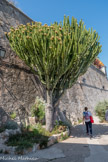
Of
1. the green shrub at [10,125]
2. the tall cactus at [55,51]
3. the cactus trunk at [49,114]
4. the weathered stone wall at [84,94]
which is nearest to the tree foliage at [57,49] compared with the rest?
the tall cactus at [55,51]

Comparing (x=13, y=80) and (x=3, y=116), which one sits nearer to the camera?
(x=3, y=116)

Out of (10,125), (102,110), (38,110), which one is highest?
(38,110)

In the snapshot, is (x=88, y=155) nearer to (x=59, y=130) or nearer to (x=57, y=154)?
(x=57, y=154)

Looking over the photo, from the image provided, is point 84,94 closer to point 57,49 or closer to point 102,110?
point 102,110

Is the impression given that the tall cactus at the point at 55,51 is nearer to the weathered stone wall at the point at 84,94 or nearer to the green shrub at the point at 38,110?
the green shrub at the point at 38,110

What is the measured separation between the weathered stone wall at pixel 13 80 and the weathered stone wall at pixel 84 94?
2960mm

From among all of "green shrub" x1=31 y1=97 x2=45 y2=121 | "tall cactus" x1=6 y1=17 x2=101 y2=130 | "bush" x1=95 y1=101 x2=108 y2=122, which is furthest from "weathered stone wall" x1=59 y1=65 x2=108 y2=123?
"tall cactus" x1=6 y1=17 x2=101 y2=130

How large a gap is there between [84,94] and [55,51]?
9049 millimetres

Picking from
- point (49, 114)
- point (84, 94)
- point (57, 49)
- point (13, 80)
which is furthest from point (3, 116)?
point (84, 94)

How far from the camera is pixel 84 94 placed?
43.3 feet

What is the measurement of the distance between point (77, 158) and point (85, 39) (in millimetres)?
4879

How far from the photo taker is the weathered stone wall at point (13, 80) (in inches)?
237

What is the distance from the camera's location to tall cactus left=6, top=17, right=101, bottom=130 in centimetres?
516

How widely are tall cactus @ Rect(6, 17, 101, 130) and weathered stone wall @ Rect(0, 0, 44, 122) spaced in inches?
43.2
